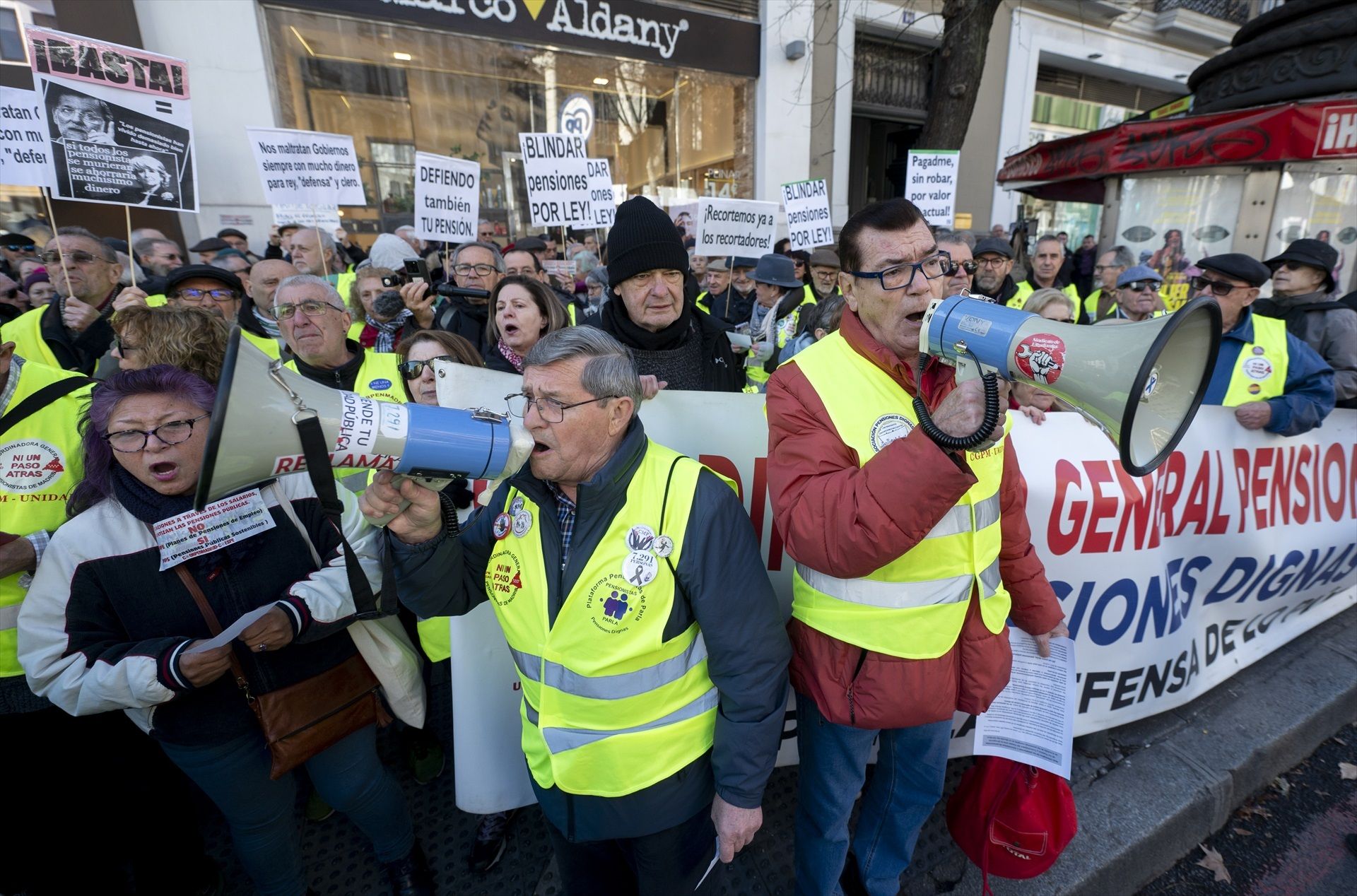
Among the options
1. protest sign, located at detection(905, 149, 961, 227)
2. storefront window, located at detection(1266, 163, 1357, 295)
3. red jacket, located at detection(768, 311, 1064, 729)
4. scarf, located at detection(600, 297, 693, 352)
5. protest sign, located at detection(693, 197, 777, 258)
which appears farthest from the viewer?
storefront window, located at detection(1266, 163, 1357, 295)

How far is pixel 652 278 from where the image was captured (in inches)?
94.0

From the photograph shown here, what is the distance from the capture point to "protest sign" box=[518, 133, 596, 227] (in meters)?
5.38

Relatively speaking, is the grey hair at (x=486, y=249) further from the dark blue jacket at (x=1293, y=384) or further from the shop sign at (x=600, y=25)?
the shop sign at (x=600, y=25)

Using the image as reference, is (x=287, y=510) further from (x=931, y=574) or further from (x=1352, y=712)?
(x=1352, y=712)

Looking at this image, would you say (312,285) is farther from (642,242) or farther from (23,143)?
(23,143)

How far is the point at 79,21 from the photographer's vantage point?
22.8 ft

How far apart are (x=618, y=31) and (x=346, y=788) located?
1160 cm

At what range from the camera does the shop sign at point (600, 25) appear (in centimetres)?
888

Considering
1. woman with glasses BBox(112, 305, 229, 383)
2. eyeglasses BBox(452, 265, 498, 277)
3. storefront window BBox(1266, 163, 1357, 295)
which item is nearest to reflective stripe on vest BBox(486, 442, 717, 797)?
woman with glasses BBox(112, 305, 229, 383)

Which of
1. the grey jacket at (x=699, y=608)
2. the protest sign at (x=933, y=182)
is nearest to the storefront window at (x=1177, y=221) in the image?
the protest sign at (x=933, y=182)

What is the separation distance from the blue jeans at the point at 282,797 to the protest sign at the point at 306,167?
17.2 ft

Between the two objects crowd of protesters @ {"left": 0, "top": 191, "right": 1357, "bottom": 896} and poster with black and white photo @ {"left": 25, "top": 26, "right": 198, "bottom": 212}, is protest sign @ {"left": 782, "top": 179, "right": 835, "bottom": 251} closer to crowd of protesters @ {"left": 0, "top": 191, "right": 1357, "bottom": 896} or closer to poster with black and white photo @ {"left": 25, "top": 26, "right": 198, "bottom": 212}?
crowd of protesters @ {"left": 0, "top": 191, "right": 1357, "bottom": 896}

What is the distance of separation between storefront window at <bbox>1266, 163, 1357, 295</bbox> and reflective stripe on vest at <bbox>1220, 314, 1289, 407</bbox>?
5714mm

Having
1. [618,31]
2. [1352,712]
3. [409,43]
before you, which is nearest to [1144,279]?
[1352,712]
